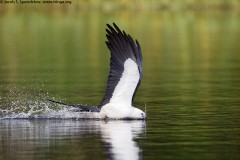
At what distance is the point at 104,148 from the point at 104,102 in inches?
108

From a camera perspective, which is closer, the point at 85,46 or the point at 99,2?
the point at 85,46

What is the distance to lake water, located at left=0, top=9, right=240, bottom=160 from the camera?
1445 centimetres

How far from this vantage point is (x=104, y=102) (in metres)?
17.0

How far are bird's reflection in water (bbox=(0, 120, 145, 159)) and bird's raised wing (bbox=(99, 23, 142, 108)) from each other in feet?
1.19

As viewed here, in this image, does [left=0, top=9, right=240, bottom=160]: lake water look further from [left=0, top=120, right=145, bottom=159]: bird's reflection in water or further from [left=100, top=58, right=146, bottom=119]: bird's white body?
[left=100, top=58, right=146, bottom=119]: bird's white body

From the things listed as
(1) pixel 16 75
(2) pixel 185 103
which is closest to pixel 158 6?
(1) pixel 16 75

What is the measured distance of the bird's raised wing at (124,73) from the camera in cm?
1688

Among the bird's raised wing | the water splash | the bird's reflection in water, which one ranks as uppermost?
the bird's raised wing

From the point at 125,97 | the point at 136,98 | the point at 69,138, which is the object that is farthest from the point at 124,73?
the point at 136,98

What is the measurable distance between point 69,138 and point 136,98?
223 inches

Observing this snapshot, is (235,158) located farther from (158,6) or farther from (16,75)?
(158,6)

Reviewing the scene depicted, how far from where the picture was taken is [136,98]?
2081 centimetres

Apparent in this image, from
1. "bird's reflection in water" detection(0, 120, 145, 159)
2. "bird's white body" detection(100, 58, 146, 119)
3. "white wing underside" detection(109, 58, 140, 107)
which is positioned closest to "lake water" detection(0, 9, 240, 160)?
"bird's reflection in water" detection(0, 120, 145, 159)

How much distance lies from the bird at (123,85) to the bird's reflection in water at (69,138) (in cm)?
17
